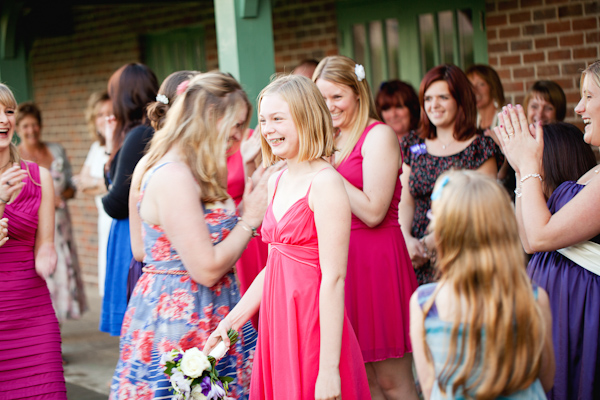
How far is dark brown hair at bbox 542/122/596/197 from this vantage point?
2.93 meters

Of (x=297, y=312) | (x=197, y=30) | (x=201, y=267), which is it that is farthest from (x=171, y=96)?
(x=197, y=30)

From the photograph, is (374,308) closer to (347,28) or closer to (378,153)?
(378,153)

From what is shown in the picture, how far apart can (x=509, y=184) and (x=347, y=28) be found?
2.78 m

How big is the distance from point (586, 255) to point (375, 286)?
1097mm

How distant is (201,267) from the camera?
2.68 m

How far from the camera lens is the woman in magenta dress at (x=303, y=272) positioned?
Result: 243 cm

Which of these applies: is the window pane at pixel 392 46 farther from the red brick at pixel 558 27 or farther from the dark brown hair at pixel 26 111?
the dark brown hair at pixel 26 111

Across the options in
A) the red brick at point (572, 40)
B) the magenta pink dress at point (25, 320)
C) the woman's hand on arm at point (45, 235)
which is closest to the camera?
the magenta pink dress at point (25, 320)

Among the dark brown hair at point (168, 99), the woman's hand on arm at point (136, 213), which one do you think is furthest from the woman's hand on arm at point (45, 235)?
the dark brown hair at point (168, 99)

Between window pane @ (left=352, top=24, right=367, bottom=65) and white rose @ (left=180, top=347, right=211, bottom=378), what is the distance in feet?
15.2

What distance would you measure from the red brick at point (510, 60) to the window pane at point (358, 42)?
154 cm

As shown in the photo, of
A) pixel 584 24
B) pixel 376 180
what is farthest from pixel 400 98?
pixel 376 180

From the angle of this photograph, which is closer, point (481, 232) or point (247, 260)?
point (481, 232)

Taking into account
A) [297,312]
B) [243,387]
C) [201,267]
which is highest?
[201,267]
